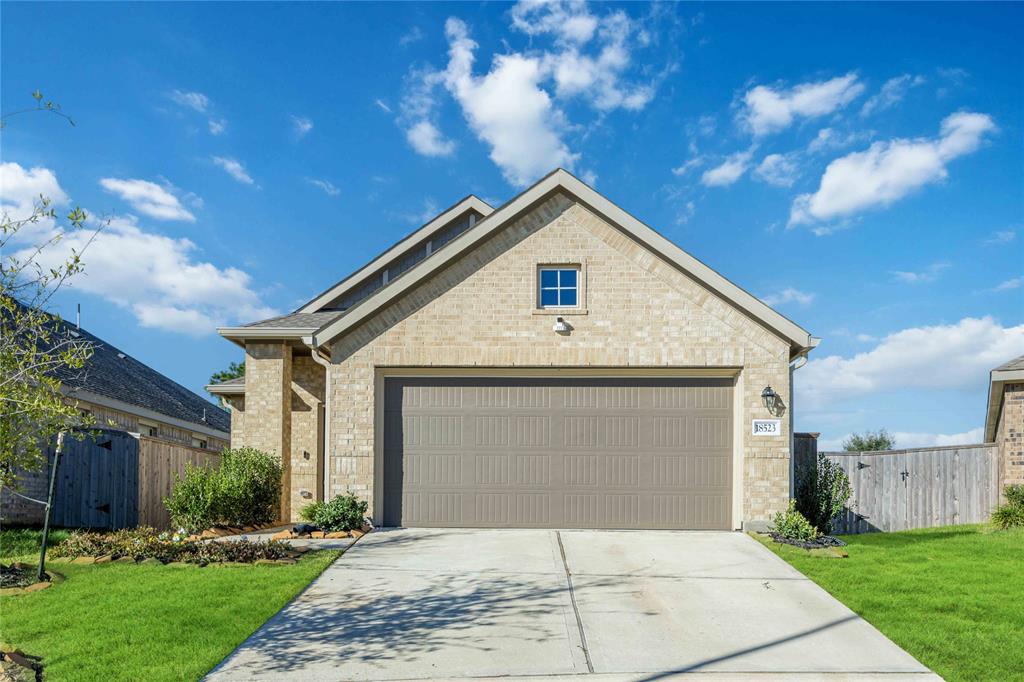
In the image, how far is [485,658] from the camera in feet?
21.7

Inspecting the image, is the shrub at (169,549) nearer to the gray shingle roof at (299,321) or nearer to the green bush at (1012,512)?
the gray shingle roof at (299,321)

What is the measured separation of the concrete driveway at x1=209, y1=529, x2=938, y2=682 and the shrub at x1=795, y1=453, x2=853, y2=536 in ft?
10.6

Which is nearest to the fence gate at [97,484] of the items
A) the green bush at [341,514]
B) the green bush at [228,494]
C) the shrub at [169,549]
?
the green bush at [228,494]

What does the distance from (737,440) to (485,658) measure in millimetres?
7426

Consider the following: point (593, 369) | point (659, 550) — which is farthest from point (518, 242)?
point (659, 550)

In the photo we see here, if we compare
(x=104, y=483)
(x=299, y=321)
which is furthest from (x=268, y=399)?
(x=104, y=483)

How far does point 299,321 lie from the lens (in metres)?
15.5

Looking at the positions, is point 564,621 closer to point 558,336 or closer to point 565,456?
point 565,456

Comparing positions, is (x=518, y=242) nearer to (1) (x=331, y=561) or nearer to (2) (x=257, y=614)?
(1) (x=331, y=561)

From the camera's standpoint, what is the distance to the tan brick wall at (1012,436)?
611 inches

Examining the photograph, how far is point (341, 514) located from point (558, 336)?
4.81 metres

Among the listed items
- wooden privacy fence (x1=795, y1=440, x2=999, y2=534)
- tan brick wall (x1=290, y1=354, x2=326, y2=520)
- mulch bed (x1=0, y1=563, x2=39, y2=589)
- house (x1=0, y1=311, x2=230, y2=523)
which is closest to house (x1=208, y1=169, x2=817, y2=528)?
tan brick wall (x1=290, y1=354, x2=326, y2=520)

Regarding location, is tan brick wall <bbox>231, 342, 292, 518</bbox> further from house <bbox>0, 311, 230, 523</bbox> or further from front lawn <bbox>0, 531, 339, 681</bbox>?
front lawn <bbox>0, 531, 339, 681</bbox>

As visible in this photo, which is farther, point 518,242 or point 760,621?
point 518,242
